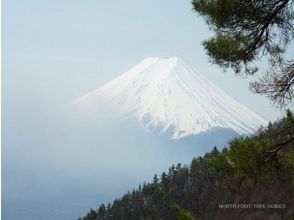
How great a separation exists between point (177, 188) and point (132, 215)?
486 inches

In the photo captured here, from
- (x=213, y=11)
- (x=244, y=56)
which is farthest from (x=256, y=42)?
(x=213, y=11)

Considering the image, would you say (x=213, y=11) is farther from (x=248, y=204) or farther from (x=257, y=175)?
(x=248, y=204)

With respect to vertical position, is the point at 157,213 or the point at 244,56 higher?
the point at 157,213

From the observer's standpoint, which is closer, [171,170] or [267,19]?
[267,19]

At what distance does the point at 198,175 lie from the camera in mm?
121938

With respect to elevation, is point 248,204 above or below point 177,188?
below

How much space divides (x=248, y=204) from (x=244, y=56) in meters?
105

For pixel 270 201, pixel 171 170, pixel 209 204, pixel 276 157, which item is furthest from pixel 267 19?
pixel 171 170

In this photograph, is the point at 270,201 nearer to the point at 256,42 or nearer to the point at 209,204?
the point at 209,204

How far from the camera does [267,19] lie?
8.63 meters

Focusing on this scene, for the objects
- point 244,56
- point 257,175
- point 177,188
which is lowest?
point 257,175

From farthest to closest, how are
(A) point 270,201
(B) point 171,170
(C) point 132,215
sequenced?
(B) point 171,170, (C) point 132,215, (A) point 270,201

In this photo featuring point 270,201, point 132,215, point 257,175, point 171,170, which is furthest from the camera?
point 171,170

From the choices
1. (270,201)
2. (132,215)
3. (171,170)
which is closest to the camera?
(270,201)
